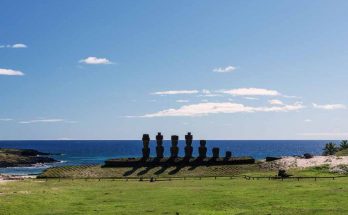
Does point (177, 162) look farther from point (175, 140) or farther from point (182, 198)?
point (182, 198)

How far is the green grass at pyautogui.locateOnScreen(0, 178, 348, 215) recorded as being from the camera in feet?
143

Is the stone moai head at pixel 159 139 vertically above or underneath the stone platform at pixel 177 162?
above

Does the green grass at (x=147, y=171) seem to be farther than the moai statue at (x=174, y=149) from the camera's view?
No

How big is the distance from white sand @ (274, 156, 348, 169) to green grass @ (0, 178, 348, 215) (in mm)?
20040

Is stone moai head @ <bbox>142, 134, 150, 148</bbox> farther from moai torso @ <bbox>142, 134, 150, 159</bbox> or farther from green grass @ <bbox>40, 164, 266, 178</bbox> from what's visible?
green grass @ <bbox>40, 164, 266, 178</bbox>

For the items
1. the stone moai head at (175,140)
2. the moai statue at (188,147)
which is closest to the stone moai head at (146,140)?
the stone moai head at (175,140)

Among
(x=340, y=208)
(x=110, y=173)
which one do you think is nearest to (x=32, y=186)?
(x=110, y=173)

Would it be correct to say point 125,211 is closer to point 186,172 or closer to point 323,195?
point 323,195

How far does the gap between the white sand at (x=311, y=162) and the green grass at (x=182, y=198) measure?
20040 millimetres

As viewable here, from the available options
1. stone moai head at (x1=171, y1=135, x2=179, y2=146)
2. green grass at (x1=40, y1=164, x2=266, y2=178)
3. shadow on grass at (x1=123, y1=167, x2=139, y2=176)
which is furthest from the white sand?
shadow on grass at (x1=123, y1=167, x2=139, y2=176)

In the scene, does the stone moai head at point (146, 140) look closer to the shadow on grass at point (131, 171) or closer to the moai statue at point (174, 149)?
the moai statue at point (174, 149)

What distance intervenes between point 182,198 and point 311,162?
45124 millimetres

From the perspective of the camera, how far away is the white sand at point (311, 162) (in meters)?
85.9

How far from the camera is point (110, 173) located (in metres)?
85.9
